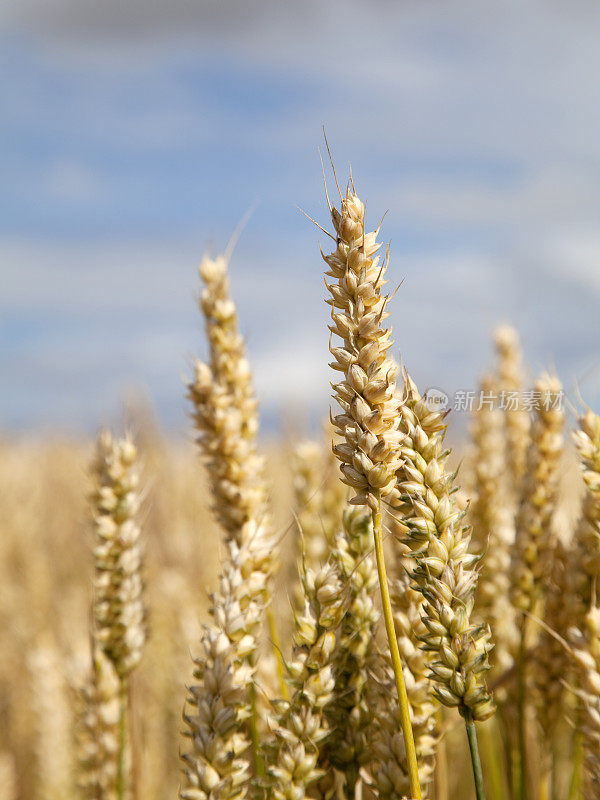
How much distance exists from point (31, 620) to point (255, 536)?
12.2 feet

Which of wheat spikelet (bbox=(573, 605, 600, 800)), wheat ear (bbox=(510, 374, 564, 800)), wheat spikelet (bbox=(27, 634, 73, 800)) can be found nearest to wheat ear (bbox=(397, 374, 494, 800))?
wheat spikelet (bbox=(573, 605, 600, 800))

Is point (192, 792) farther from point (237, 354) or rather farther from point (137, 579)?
point (237, 354)

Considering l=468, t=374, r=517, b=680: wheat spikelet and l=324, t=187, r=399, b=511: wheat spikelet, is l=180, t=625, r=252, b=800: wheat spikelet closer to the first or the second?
l=324, t=187, r=399, b=511: wheat spikelet

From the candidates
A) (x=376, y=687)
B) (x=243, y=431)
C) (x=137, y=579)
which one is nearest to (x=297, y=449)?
(x=243, y=431)

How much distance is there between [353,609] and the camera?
127 centimetres

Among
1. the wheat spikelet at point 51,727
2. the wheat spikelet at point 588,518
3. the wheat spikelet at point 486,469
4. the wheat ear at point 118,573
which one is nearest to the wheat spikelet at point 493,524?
the wheat spikelet at point 486,469

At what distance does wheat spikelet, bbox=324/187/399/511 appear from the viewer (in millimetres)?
1006

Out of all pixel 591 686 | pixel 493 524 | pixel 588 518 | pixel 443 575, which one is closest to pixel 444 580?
pixel 443 575

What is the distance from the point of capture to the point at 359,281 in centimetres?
106

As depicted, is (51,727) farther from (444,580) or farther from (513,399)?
(444,580)

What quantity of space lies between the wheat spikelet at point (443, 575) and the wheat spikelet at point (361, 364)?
47 mm

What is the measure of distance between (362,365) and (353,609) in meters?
0.48

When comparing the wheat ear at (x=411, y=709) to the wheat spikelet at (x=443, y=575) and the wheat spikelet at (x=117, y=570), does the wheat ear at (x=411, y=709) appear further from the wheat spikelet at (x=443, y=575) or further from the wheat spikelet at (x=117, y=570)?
the wheat spikelet at (x=117, y=570)

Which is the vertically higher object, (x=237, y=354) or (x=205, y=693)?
(x=237, y=354)
